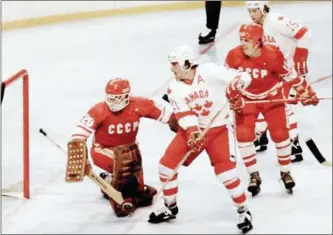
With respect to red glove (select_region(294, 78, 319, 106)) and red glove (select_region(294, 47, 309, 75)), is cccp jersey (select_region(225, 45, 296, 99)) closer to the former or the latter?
red glove (select_region(294, 78, 319, 106))

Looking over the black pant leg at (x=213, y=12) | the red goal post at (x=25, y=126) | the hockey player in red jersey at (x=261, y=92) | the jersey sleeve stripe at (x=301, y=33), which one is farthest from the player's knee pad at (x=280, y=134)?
the black pant leg at (x=213, y=12)

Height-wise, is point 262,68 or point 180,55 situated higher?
point 180,55

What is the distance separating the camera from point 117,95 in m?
2.84

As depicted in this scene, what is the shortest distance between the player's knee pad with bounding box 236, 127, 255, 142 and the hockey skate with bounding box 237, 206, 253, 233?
0.98 feet

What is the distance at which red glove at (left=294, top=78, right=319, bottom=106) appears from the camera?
3012 mm

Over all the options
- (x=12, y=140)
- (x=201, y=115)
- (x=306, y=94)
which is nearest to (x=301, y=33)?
(x=306, y=94)

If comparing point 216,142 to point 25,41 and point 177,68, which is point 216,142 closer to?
point 177,68

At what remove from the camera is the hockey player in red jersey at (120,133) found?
113 inches

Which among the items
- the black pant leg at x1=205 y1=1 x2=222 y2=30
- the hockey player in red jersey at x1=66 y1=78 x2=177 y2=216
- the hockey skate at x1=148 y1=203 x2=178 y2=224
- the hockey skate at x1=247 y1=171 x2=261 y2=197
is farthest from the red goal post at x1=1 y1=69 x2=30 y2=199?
the black pant leg at x1=205 y1=1 x2=222 y2=30

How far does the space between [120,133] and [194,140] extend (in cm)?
29

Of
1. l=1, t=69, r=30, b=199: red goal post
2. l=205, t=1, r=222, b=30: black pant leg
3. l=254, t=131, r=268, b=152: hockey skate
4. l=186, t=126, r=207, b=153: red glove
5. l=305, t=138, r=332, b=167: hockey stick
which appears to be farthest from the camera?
l=205, t=1, r=222, b=30: black pant leg

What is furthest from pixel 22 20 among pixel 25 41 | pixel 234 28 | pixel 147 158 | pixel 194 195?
pixel 194 195

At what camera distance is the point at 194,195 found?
10.5 ft

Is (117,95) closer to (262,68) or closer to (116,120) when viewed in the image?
(116,120)
